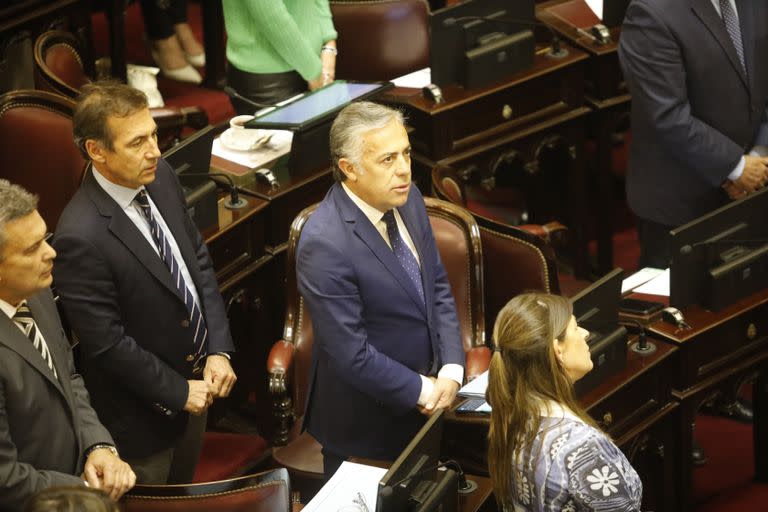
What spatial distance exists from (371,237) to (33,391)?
88 cm

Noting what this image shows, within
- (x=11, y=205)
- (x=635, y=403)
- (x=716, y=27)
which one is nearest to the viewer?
(x=11, y=205)

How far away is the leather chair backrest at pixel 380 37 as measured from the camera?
5000mm

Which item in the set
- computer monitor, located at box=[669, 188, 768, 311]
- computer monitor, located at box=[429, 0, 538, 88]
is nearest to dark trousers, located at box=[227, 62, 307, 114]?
computer monitor, located at box=[429, 0, 538, 88]

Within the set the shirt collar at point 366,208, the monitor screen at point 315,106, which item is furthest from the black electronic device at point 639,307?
the monitor screen at point 315,106

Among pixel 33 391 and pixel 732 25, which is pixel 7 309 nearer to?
pixel 33 391

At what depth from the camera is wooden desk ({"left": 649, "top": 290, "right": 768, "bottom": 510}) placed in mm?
3605

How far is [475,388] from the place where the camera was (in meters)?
3.35

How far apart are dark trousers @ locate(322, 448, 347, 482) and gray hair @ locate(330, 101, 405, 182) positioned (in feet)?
2.35

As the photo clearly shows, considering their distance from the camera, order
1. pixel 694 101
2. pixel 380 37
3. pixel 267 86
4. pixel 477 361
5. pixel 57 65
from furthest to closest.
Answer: pixel 380 37 → pixel 57 65 → pixel 267 86 → pixel 694 101 → pixel 477 361

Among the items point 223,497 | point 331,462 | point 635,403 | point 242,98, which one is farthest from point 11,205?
point 635,403

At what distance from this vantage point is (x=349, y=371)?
125 inches

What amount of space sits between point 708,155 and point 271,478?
193cm

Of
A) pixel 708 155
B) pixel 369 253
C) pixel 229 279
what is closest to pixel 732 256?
pixel 708 155

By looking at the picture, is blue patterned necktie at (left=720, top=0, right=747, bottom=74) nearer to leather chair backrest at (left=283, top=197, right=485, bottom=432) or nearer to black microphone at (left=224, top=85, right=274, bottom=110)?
leather chair backrest at (left=283, top=197, right=485, bottom=432)
